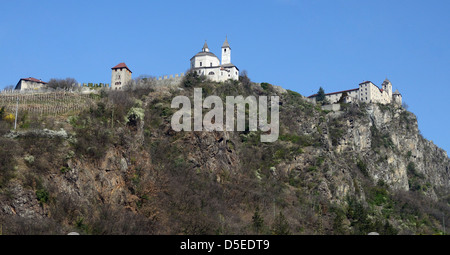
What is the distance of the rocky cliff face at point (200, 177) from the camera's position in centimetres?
5550

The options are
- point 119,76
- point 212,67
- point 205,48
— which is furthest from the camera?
point 205,48

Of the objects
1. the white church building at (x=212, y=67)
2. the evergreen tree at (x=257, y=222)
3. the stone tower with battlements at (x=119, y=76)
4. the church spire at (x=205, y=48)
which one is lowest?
the evergreen tree at (x=257, y=222)

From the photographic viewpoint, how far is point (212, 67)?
326ft

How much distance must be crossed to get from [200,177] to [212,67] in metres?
33.5

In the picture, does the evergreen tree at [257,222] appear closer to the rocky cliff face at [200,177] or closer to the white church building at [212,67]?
the rocky cliff face at [200,177]

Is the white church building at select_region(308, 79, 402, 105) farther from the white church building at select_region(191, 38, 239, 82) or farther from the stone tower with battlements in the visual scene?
the stone tower with battlements

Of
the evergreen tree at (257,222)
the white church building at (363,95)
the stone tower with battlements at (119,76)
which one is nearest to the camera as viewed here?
the evergreen tree at (257,222)

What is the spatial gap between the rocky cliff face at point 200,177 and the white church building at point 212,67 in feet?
9.50

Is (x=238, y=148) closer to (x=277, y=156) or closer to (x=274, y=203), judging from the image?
(x=277, y=156)

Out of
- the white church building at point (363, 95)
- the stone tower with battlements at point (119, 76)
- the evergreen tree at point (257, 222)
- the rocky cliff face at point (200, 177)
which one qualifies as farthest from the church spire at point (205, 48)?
the evergreen tree at point (257, 222)

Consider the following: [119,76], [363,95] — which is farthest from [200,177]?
[363,95]

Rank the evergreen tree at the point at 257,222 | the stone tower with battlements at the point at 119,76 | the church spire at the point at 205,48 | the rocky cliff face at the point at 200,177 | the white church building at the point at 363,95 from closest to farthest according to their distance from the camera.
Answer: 1. the rocky cliff face at the point at 200,177
2. the evergreen tree at the point at 257,222
3. the stone tower with battlements at the point at 119,76
4. the church spire at the point at 205,48
5. the white church building at the point at 363,95

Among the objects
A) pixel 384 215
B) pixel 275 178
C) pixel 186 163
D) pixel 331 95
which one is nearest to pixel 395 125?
pixel 331 95

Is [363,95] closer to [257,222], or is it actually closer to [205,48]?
[205,48]
